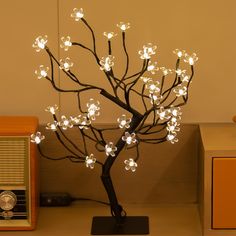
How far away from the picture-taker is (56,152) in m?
1.83

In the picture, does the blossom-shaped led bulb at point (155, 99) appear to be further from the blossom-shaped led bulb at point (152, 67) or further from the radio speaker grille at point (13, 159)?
the radio speaker grille at point (13, 159)

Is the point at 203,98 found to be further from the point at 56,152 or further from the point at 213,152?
the point at 56,152

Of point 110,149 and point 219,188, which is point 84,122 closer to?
point 110,149

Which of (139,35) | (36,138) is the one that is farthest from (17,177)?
(139,35)

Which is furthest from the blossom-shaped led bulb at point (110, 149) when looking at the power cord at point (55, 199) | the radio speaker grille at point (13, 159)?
the power cord at point (55, 199)

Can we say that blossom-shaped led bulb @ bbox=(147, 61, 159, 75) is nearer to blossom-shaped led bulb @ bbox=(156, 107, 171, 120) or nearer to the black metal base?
blossom-shaped led bulb @ bbox=(156, 107, 171, 120)

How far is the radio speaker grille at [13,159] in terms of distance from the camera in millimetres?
1638

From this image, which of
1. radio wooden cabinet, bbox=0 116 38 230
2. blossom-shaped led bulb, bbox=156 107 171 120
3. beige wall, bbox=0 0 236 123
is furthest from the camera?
beige wall, bbox=0 0 236 123

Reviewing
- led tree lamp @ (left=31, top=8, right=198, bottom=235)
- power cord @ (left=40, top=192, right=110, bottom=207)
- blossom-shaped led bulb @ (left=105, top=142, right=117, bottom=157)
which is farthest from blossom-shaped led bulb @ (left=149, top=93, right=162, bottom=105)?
power cord @ (left=40, top=192, right=110, bottom=207)

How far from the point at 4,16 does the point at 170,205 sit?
0.77 meters

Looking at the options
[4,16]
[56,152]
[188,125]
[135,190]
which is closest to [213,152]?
[188,125]

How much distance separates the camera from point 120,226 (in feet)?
5.50

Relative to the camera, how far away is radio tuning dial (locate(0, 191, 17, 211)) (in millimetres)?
1659

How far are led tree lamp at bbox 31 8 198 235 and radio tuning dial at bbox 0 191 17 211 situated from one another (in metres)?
0.19
